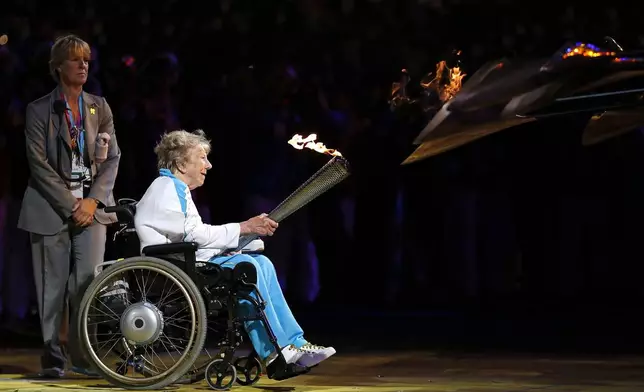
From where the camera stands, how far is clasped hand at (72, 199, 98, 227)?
6.51 meters

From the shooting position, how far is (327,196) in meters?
9.87

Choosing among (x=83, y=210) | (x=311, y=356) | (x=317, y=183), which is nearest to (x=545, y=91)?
(x=317, y=183)

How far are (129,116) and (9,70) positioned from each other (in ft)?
2.88

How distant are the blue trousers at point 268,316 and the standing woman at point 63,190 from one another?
0.92m

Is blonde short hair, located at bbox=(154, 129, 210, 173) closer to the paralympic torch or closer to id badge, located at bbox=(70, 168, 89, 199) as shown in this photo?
the paralympic torch

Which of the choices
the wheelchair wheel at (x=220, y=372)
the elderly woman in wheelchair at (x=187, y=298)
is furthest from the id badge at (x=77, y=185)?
the wheelchair wheel at (x=220, y=372)

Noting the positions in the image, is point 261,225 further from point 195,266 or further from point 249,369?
point 249,369

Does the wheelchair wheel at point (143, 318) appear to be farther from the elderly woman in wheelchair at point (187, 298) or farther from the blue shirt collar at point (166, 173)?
the blue shirt collar at point (166, 173)

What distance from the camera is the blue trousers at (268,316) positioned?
5863mm

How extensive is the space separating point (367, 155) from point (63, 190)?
3.45 meters

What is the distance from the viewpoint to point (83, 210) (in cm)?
651

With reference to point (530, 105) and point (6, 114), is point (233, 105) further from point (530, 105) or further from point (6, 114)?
point (530, 105)

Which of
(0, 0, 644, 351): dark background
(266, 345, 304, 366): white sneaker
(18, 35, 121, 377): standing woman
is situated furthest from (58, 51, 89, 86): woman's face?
(0, 0, 644, 351): dark background

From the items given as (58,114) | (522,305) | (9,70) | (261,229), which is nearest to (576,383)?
(261,229)
